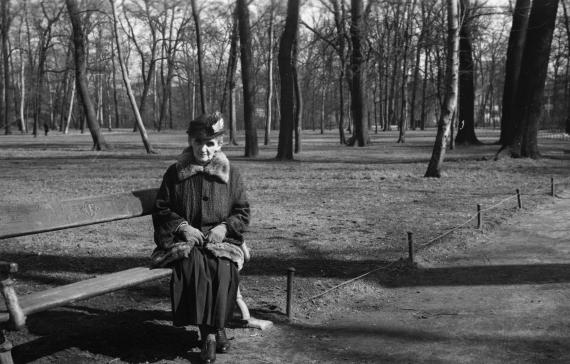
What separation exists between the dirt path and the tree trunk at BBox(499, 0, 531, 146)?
12.9 m

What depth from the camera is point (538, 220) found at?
8531mm

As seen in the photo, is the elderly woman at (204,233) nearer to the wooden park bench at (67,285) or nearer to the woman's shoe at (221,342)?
the woman's shoe at (221,342)

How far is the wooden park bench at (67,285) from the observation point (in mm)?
3109

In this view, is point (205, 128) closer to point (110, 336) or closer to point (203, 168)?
point (203, 168)

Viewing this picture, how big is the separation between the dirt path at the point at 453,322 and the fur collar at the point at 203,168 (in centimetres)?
117

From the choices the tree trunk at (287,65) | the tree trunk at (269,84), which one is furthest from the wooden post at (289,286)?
the tree trunk at (269,84)

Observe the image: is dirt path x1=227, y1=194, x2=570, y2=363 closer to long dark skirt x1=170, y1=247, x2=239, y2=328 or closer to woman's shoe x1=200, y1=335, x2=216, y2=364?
woman's shoe x1=200, y1=335, x2=216, y2=364

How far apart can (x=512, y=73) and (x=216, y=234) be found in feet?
66.3

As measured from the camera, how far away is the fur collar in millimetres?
4039

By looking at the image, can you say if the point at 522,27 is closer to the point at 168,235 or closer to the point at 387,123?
the point at 168,235

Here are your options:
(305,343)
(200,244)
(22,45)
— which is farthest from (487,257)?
(22,45)

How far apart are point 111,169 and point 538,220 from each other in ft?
38.2

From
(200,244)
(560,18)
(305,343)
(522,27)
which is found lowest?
(305,343)

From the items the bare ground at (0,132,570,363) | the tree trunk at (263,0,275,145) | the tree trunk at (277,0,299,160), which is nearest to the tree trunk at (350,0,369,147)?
the tree trunk at (263,0,275,145)
